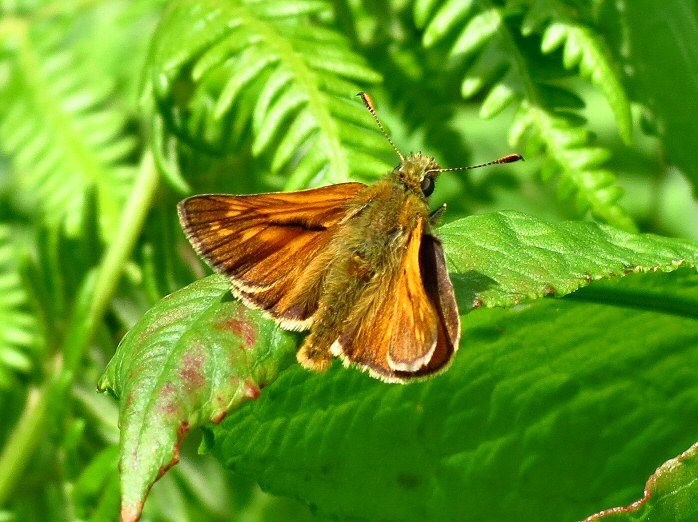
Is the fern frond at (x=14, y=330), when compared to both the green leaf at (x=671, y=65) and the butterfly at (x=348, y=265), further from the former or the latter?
the green leaf at (x=671, y=65)

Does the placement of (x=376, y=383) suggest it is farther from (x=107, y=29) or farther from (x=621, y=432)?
(x=107, y=29)

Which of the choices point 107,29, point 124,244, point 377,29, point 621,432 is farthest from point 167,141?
point 621,432

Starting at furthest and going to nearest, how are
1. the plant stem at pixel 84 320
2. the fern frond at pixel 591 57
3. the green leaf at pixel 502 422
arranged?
the plant stem at pixel 84 320, the fern frond at pixel 591 57, the green leaf at pixel 502 422

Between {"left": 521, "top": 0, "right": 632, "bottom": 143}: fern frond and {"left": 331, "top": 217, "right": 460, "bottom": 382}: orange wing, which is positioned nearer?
{"left": 331, "top": 217, "right": 460, "bottom": 382}: orange wing

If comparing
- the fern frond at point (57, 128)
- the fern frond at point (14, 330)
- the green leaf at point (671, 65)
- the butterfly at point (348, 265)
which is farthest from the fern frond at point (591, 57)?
the fern frond at point (14, 330)

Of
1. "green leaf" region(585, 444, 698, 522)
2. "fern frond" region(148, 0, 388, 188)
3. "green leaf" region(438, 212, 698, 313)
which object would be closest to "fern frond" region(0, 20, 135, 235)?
"fern frond" region(148, 0, 388, 188)

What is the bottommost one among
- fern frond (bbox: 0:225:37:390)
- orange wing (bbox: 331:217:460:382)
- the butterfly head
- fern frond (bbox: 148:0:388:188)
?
fern frond (bbox: 0:225:37:390)

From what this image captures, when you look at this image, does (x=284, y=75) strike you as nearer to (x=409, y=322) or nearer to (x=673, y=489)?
(x=409, y=322)

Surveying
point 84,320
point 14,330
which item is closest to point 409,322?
point 84,320

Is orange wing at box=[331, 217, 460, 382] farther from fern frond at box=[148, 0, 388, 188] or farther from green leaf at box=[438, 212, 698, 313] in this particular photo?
fern frond at box=[148, 0, 388, 188]
